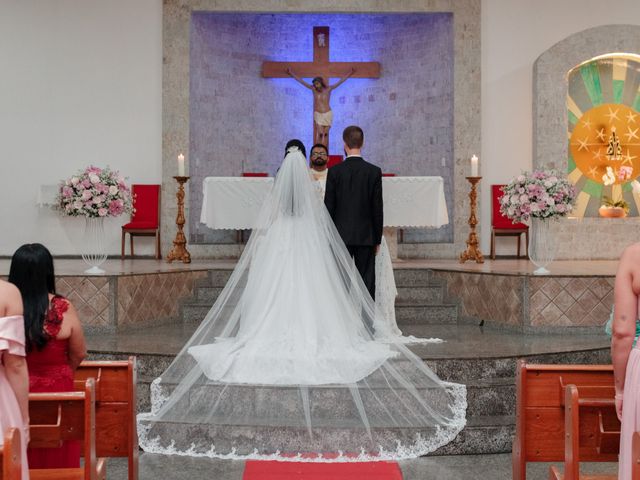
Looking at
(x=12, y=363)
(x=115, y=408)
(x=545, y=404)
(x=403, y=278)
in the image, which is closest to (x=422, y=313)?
(x=403, y=278)

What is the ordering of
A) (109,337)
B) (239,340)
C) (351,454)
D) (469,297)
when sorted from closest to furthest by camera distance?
(351,454) → (239,340) → (109,337) → (469,297)

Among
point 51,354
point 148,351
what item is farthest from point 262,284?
point 51,354

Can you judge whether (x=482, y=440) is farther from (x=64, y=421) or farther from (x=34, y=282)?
(x=34, y=282)

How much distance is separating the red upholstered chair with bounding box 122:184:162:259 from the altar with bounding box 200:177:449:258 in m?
1.62

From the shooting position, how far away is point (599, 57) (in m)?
11.2

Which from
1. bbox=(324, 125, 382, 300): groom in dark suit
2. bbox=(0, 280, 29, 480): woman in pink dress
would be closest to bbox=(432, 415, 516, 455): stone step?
bbox=(324, 125, 382, 300): groom in dark suit

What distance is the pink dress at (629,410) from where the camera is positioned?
275 cm

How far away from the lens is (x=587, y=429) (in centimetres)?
313

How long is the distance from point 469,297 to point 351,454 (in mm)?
3307

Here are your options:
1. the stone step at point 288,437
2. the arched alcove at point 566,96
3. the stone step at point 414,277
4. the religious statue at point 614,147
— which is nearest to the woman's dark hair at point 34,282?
the stone step at point 288,437

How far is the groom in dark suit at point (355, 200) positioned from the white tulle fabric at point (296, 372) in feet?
1.34

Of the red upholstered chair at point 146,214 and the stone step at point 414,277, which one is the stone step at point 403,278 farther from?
the red upholstered chair at point 146,214

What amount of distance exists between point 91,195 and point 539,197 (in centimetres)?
400

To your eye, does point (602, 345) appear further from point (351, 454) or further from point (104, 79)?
point (104, 79)
